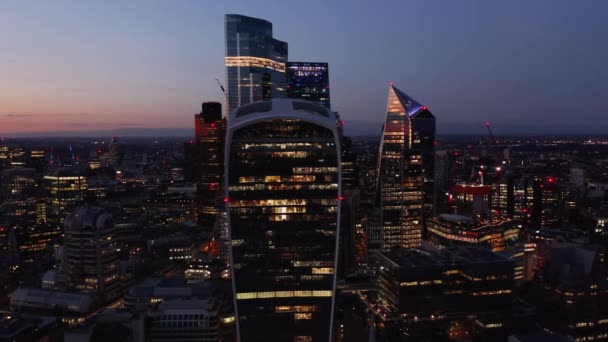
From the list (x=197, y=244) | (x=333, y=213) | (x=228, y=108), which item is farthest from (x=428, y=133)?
(x=333, y=213)

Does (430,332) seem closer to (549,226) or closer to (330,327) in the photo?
(330,327)

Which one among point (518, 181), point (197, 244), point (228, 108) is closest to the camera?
point (197, 244)

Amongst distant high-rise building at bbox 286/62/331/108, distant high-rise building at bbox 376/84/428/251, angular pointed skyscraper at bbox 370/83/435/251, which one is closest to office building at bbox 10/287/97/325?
angular pointed skyscraper at bbox 370/83/435/251

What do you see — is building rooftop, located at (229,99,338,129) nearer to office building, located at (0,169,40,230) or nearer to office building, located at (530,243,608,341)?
office building, located at (530,243,608,341)

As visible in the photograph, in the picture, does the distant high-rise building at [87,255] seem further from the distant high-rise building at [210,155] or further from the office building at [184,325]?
the distant high-rise building at [210,155]

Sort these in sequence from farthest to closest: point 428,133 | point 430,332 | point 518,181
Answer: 1. point 518,181
2. point 428,133
3. point 430,332

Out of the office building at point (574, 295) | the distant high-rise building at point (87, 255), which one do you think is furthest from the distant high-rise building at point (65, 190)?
the office building at point (574, 295)

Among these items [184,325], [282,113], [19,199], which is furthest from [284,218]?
[19,199]
